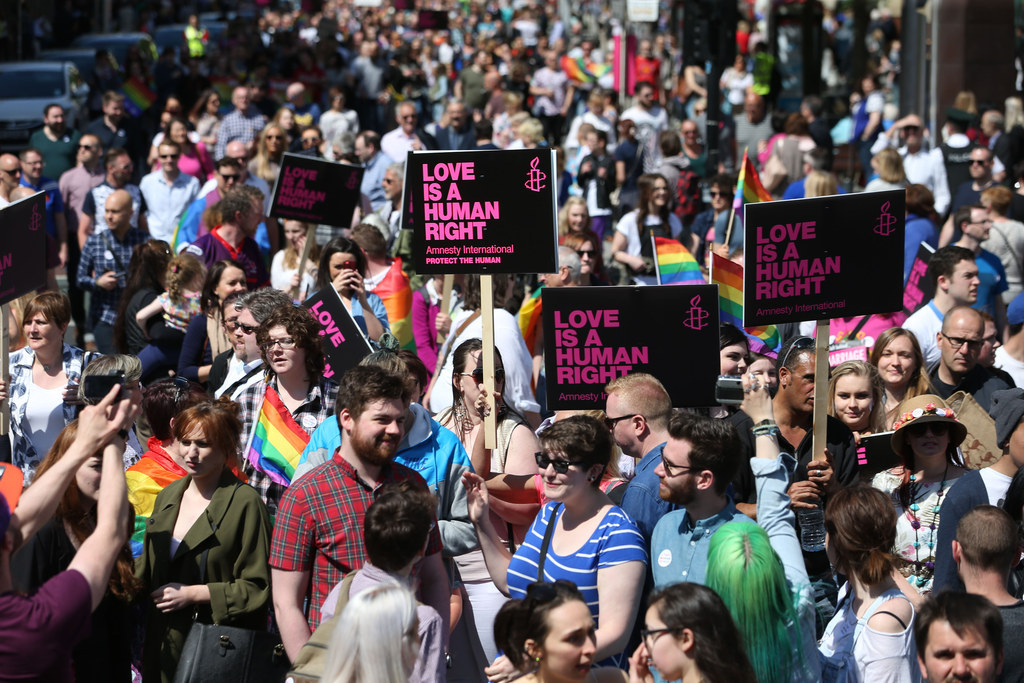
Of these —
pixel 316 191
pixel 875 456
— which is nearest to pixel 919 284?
pixel 875 456

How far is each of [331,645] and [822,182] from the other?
8311mm

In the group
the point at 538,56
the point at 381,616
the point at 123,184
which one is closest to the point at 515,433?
the point at 381,616

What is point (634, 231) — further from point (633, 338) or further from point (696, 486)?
point (696, 486)

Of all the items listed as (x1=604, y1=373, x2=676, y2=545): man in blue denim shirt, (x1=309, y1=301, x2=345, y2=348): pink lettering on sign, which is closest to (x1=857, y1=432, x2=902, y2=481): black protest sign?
(x1=604, y1=373, x2=676, y2=545): man in blue denim shirt

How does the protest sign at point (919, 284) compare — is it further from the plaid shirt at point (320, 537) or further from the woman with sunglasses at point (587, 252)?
the plaid shirt at point (320, 537)

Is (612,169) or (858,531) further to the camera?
(612,169)

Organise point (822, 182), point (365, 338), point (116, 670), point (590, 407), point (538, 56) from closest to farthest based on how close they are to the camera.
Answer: point (116, 670), point (590, 407), point (365, 338), point (822, 182), point (538, 56)

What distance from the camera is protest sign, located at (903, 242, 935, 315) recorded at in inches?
373

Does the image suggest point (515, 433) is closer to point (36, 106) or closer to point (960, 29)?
point (36, 106)

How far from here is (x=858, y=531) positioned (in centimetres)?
487

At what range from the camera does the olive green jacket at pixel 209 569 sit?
5.12 metres

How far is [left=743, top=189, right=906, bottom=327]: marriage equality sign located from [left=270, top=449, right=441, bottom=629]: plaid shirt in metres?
2.14

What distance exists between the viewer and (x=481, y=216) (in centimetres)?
688

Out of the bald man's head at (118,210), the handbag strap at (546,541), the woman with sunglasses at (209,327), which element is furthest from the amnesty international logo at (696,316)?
the bald man's head at (118,210)
